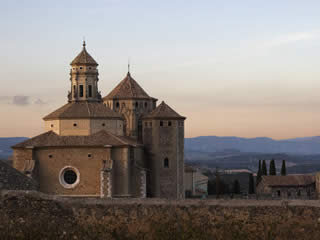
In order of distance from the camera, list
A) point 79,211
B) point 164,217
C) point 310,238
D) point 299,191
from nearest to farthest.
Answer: point 310,238 < point 164,217 < point 79,211 < point 299,191

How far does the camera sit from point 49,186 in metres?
45.7

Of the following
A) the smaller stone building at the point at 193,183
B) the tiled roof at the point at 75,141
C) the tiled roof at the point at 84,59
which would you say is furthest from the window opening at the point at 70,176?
the smaller stone building at the point at 193,183

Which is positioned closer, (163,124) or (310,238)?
(310,238)

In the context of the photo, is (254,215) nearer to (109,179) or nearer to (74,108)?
(109,179)

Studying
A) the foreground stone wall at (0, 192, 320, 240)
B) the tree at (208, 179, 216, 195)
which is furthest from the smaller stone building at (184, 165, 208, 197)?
the foreground stone wall at (0, 192, 320, 240)

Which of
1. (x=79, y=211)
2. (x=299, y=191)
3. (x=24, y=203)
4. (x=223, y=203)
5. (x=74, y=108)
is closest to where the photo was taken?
(x=24, y=203)

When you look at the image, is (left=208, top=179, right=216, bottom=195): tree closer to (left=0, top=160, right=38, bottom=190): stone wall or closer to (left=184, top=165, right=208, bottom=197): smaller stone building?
(left=184, top=165, right=208, bottom=197): smaller stone building

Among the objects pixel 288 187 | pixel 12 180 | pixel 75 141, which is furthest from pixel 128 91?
pixel 288 187

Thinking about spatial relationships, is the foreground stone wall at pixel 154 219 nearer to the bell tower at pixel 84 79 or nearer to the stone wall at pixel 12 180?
the stone wall at pixel 12 180

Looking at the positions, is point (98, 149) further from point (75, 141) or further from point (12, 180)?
point (12, 180)

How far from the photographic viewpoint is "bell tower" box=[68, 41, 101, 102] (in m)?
50.8

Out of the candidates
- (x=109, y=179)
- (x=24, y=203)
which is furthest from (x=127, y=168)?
(x=24, y=203)

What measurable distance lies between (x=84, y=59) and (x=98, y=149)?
853 centimetres

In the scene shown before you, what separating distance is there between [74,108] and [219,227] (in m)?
30.7
